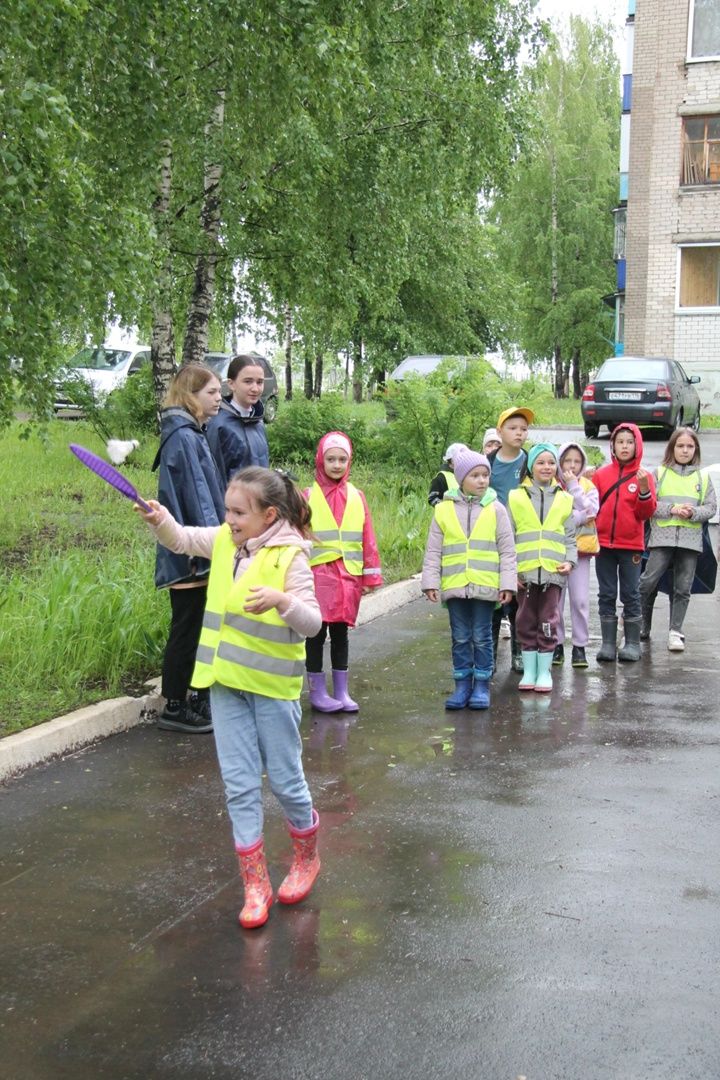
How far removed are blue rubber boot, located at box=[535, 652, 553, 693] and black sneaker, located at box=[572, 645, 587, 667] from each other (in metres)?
0.71

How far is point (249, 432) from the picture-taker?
7.04 meters

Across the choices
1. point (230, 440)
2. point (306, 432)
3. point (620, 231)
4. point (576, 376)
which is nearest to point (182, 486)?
point (230, 440)

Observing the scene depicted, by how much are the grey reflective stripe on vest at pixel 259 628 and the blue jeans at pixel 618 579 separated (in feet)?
15.0

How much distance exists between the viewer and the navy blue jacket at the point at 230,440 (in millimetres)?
6969

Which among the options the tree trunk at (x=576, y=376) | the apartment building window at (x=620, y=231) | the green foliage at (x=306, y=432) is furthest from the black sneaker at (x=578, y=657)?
the tree trunk at (x=576, y=376)

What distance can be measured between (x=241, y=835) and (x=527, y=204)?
51.2 meters

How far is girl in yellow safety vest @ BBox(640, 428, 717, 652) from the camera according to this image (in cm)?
876

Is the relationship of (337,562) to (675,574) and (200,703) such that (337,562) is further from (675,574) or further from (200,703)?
(675,574)

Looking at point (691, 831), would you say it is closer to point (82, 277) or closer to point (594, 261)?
point (82, 277)

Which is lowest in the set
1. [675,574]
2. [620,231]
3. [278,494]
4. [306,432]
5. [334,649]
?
[334,649]

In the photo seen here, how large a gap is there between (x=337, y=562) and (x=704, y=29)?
31.8 m

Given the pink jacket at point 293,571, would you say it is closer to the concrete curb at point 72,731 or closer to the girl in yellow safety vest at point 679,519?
the concrete curb at point 72,731

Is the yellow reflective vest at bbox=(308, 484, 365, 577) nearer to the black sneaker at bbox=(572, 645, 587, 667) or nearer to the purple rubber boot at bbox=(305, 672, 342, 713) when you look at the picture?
the purple rubber boot at bbox=(305, 672, 342, 713)

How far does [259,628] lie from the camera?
4.29 meters
